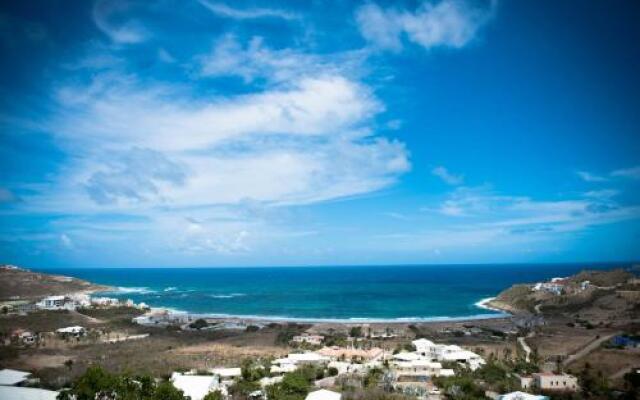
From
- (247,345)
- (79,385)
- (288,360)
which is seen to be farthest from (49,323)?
(79,385)

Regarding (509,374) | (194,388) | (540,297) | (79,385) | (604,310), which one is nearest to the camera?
(79,385)

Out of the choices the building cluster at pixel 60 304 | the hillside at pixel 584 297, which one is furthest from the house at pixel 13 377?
the hillside at pixel 584 297

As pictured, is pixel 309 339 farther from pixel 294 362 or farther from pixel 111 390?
pixel 111 390

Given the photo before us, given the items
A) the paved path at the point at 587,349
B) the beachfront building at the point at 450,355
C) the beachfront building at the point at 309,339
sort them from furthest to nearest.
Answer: the beachfront building at the point at 309,339 < the paved path at the point at 587,349 < the beachfront building at the point at 450,355

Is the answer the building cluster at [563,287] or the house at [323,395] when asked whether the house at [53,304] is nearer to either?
the house at [323,395]

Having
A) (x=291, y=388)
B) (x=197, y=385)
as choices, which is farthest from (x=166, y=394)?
(x=291, y=388)

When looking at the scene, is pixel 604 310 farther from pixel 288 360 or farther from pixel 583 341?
pixel 288 360
